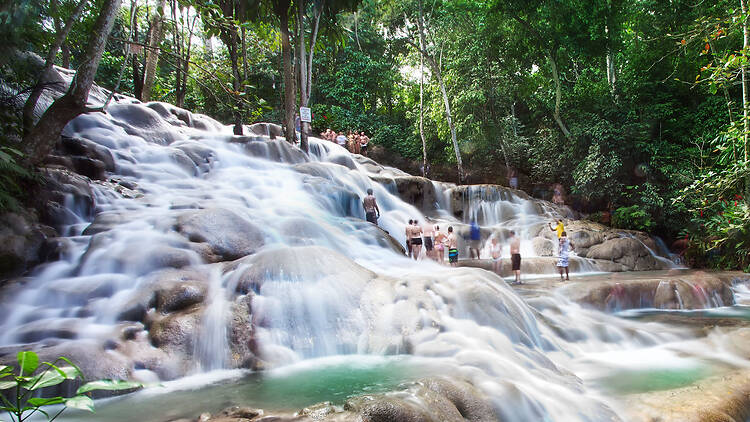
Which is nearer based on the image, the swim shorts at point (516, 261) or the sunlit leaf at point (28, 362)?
the sunlit leaf at point (28, 362)

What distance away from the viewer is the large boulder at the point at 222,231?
714 cm

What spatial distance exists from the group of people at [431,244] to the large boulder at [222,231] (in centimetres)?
448

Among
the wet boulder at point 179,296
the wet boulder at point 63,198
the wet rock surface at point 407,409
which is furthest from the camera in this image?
the wet boulder at point 63,198

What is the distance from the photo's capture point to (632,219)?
15758 millimetres

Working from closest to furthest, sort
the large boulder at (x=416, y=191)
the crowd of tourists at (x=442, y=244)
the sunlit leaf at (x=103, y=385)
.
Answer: the sunlit leaf at (x=103, y=385) → the crowd of tourists at (x=442, y=244) → the large boulder at (x=416, y=191)

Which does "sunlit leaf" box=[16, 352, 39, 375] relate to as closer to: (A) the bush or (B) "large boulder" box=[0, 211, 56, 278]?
(B) "large boulder" box=[0, 211, 56, 278]

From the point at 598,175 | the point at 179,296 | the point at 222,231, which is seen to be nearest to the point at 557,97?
the point at 598,175

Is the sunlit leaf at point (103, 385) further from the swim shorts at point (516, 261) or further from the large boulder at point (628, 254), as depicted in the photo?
the large boulder at point (628, 254)

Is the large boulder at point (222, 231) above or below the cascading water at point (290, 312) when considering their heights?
above

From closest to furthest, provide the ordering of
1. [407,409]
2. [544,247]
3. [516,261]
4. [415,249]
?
[407,409]
[516,261]
[415,249]
[544,247]

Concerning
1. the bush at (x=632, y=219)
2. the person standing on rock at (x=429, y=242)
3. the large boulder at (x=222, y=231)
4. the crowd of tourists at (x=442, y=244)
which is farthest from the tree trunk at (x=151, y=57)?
the bush at (x=632, y=219)

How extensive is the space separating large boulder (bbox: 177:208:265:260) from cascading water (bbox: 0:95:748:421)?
0.03m

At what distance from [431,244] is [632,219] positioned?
8.45m

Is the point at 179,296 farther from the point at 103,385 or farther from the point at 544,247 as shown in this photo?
the point at 544,247
